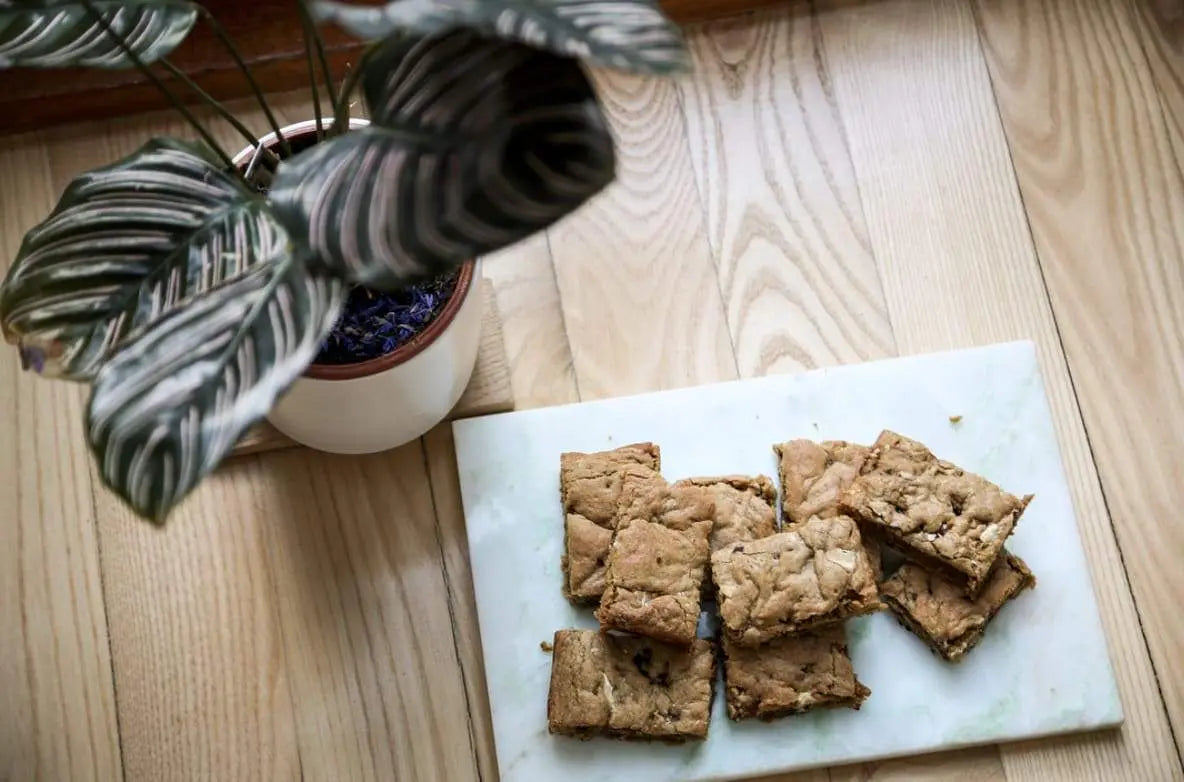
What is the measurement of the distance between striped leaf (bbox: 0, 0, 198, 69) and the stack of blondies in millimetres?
633

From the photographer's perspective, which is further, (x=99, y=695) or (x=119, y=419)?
(x=99, y=695)

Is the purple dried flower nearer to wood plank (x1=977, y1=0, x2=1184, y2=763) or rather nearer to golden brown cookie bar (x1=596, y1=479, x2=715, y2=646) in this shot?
golden brown cookie bar (x1=596, y1=479, x2=715, y2=646)

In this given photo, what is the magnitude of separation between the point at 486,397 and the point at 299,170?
0.61 meters

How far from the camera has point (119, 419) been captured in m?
0.70

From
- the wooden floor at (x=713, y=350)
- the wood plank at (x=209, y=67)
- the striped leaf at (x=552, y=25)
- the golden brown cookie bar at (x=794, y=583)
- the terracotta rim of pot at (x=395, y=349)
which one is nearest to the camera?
the striped leaf at (x=552, y=25)

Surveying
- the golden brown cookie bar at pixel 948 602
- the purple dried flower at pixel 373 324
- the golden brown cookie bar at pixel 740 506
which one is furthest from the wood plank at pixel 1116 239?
the purple dried flower at pixel 373 324

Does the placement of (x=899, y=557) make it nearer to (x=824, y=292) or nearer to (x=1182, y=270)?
(x=824, y=292)

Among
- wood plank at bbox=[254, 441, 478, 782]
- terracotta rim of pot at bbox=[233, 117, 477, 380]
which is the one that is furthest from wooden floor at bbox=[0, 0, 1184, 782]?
terracotta rim of pot at bbox=[233, 117, 477, 380]

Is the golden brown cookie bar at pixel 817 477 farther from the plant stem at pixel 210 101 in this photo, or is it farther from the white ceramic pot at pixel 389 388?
the plant stem at pixel 210 101

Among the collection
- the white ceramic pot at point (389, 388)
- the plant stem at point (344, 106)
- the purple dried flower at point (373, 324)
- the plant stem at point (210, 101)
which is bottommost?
the white ceramic pot at point (389, 388)

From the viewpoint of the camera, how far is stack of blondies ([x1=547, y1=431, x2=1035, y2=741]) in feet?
3.86

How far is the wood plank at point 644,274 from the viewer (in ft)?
4.47

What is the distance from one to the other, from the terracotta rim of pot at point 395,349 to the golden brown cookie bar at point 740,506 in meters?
0.35

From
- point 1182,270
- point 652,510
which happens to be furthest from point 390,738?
point 1182,270
